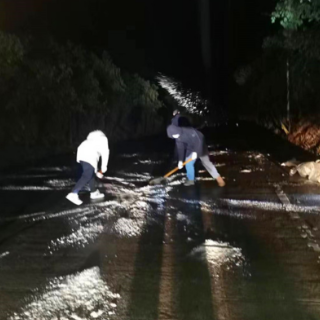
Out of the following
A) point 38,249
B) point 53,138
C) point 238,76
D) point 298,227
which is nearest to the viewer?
point 38,249

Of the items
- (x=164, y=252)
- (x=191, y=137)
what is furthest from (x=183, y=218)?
(x=191, y=137)

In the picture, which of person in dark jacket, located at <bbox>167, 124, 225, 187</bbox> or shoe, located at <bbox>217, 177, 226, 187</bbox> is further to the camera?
shoe, located at <bbox>217, 177, 226, 187</bbox>

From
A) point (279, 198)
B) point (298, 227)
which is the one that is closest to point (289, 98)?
point (279, 198)

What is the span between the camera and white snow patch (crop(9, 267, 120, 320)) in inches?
182

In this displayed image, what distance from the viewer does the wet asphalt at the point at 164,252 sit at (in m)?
4.83

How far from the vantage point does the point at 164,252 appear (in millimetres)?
6500

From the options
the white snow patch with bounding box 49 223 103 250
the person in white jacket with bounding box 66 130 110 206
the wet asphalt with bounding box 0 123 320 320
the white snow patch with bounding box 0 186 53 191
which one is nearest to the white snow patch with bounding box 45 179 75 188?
the wet asphalt with bounding box 0 123 320 320

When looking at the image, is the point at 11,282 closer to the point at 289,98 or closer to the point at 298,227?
the point at 298,227

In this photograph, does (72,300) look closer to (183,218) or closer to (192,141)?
(183,218)

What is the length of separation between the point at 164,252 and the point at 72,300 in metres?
1.80

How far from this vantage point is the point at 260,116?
37.1 meters

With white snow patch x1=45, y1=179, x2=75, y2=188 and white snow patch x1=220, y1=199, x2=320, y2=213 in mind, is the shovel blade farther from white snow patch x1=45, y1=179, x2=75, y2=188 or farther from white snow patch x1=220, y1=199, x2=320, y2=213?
white snow patch x1=220, y1=199, x2=320, y2=213

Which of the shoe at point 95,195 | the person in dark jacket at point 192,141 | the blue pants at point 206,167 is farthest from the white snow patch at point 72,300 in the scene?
the blue pants at point 206,167

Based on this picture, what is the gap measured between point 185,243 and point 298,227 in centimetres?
186
